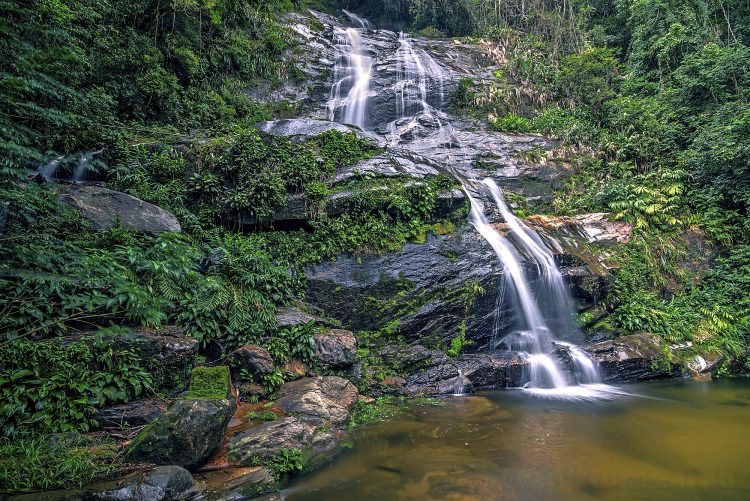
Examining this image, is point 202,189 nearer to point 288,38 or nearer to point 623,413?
point 623,413

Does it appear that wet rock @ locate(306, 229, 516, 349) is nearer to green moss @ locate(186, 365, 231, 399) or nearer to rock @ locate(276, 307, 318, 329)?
rock @ locate(276, 307, 318, 329)

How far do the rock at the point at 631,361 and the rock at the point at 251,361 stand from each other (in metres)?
7.37

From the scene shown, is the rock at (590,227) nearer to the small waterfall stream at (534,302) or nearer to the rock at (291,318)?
the small waterfall stream at (534,302)

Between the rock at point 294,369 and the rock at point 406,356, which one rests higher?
the rock at point 294,369

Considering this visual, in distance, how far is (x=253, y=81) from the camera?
17094 millimetres

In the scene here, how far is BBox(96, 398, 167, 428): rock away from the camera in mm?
5012

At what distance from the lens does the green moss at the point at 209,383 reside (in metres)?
5.13

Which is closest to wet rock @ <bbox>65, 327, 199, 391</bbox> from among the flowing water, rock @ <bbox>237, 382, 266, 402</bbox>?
rock @ <bbox>237, 382, 266, 402</bbox>

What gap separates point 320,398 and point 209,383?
1.86 metres

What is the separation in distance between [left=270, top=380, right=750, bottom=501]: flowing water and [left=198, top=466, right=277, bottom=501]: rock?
313 millimetres

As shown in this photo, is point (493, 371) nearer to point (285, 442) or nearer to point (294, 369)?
point (294, 369)

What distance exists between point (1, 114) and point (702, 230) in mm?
16787

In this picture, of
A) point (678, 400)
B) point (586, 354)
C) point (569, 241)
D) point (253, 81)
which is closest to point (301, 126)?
point (253, 81)

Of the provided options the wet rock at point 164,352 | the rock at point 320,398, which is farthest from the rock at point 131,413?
the rock at point 320,398
